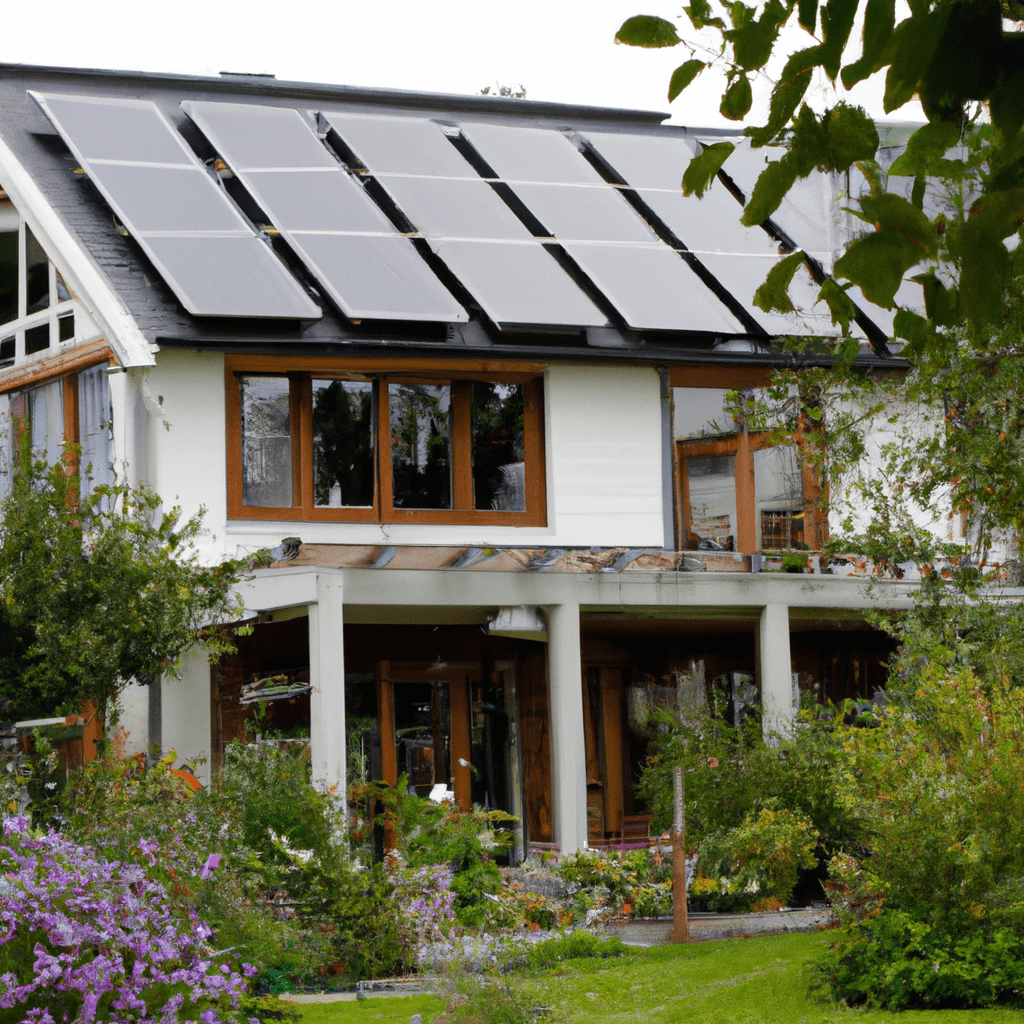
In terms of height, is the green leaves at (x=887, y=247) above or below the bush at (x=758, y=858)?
above

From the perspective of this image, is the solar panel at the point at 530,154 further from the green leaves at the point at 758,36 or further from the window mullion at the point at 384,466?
the green leaves at the point at 758,36

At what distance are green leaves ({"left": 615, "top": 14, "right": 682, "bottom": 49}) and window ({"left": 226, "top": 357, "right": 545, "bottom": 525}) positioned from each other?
1203cm

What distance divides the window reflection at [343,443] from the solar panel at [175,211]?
1.10 metres

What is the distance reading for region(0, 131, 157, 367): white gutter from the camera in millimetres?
14500

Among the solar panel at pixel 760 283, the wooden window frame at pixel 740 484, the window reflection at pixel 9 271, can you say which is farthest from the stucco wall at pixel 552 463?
the window reflection at pixel 9 271

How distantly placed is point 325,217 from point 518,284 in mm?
2179

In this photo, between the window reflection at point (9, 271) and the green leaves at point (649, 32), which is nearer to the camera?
the green leaves at point (649, 32)

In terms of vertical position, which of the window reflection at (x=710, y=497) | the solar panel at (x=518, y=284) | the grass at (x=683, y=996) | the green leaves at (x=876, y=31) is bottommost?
the grass at (x=683, y=996)

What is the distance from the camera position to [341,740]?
47.2 feet

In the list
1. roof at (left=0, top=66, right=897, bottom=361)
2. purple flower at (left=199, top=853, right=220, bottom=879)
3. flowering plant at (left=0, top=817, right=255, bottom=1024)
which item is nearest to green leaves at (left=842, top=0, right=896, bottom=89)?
flowering plant at (left=0, top=817, right=255, bottom=1024)

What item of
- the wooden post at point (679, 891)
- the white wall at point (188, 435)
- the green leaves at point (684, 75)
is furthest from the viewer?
the white wall at point (188, 435)

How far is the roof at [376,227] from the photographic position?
1518cm

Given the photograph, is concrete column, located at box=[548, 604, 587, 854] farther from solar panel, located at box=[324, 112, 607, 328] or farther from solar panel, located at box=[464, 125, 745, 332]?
solar panel, located at box=[464, 125, 745, 332]

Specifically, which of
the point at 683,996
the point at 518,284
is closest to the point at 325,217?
the point at 518,284
